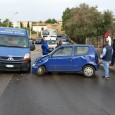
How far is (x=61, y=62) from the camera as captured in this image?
1688 centimetres

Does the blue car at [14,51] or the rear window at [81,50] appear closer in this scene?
the rear window at [81,50]

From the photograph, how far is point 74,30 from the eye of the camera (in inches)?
2190

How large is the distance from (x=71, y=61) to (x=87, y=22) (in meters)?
35.4

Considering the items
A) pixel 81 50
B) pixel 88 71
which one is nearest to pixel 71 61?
pixel 81 50

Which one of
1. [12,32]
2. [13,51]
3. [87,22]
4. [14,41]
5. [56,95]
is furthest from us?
[87,22]

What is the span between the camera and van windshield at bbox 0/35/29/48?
18.7 metres

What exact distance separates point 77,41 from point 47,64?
136ft

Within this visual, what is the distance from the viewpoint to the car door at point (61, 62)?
16.8 meters

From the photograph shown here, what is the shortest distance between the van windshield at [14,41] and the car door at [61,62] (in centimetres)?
244

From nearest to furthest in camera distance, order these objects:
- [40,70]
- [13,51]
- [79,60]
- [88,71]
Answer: [88,71] → [79,60] → [40,70] → [13,51]

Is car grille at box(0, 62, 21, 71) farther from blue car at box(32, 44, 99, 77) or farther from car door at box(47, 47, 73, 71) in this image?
car door at box(47, 47, 73, 71)

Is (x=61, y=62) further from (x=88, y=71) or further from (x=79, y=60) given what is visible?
(x=88, y=71)

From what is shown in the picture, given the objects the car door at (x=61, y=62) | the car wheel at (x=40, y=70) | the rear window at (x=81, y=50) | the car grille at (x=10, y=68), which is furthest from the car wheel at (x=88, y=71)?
the car grille at (x=10, y=68)

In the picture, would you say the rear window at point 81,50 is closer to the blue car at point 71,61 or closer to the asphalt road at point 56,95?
the blue car at point 71,61
